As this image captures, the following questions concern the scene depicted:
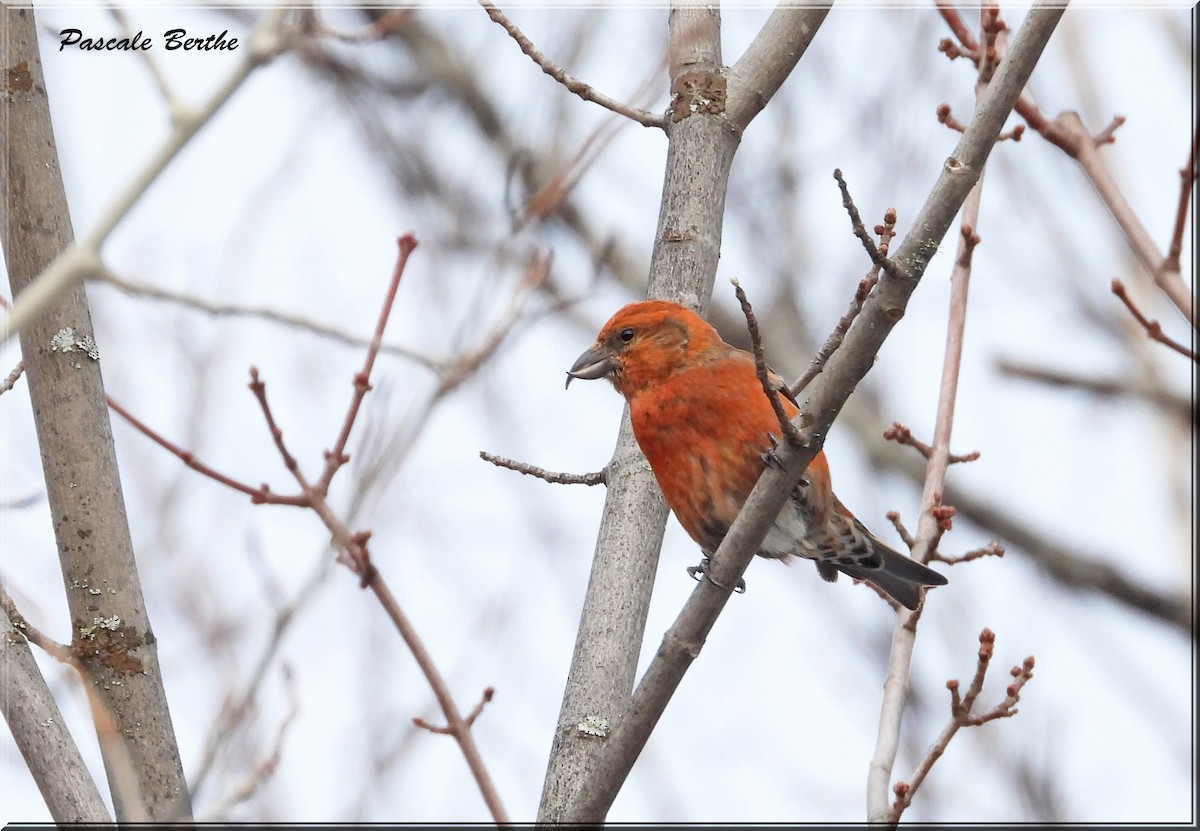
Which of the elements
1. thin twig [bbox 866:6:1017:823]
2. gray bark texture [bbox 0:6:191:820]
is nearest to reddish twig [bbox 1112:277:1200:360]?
thin twig [bbox 866:6:1017:823]

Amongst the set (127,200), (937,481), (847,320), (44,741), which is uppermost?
(937,481)

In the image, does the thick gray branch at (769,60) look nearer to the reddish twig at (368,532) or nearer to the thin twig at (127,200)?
the reddish twig at (368,532)

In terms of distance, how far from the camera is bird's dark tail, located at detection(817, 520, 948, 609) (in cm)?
411

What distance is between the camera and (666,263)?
3.87 m

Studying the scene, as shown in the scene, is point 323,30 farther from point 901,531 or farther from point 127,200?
point 901,531

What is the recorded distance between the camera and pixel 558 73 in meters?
3.60

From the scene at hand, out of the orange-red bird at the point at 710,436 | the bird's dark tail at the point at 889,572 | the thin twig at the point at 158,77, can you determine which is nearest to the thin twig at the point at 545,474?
the orange-red bird at the point at 710,436

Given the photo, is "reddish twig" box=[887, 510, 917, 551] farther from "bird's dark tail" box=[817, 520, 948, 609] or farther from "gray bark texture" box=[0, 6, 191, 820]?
"gray bark texture" box=[0, 6, 191, 820]

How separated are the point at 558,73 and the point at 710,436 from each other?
1.15 meters

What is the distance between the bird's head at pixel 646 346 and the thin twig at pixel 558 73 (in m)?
0.59

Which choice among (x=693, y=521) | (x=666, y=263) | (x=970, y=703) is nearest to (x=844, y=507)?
(x=693, y=521)

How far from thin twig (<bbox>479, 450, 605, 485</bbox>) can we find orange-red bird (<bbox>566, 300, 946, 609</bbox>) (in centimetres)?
20

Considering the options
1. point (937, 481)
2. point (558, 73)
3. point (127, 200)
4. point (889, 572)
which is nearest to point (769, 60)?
point (558, 73)

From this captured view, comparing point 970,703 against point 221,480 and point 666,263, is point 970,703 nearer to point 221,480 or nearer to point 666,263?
point 666,263
